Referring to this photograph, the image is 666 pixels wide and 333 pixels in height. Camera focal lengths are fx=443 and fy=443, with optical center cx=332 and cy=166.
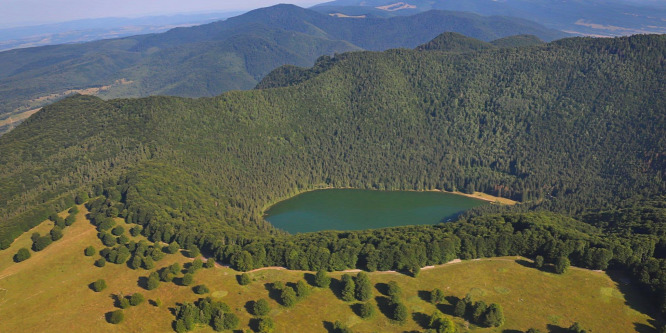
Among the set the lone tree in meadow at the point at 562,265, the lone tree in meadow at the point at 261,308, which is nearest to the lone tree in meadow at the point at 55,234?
the lone tree in meadow at the point at 261,308

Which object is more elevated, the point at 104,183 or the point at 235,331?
the point at 104,183

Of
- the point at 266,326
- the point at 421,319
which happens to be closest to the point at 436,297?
the point at 421,319

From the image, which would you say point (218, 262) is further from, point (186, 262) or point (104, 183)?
point (104, 183)

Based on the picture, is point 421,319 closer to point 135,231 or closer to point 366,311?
point 366,311

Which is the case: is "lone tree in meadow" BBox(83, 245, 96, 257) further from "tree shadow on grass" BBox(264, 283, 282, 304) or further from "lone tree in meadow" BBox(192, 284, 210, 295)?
"tree shadow on grass" BBox(264, 283, 282, 304)

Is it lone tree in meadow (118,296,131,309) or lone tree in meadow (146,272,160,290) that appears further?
lone tree in meadow (146,272,160,290)

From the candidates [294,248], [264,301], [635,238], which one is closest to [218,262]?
[294,248]

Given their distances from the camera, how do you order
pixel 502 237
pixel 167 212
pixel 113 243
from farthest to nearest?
1. pixel 167 212
2. pixel 113 243
3. pixel 502 237

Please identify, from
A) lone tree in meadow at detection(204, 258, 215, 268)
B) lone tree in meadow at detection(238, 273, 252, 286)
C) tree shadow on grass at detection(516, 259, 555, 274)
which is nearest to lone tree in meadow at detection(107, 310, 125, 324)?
lone tree in meadow at detection(204, 258, 215, 268)
